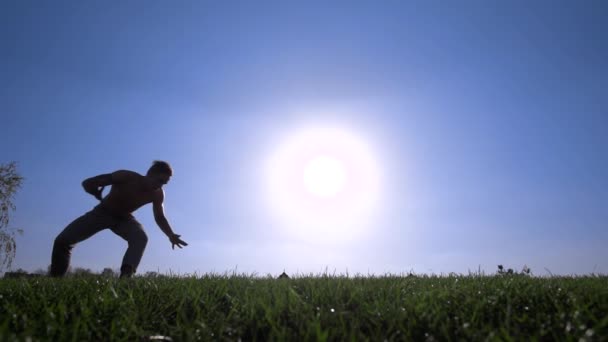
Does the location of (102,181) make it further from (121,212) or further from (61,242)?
(61,242)

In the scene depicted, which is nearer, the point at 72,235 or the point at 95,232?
the point at 72,235

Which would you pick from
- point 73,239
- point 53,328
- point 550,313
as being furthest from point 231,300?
point 73,239

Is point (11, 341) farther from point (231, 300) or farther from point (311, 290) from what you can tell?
point (311, 290)

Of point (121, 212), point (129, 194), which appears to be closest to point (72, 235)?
point (121, 212)

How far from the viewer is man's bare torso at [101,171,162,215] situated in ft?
29.4

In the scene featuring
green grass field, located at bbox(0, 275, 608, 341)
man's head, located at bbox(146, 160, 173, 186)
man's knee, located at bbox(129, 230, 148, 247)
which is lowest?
green grass field, located at bbox(0, 275, 608, 341)

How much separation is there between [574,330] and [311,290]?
2435mm

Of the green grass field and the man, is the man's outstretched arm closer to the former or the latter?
the man

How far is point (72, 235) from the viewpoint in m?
8.75

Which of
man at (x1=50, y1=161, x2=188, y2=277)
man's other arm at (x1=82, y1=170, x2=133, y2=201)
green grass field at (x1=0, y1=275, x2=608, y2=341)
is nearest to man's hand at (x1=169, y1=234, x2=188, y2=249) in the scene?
man at (x1=50, y1=161, x2=188, y2=277)

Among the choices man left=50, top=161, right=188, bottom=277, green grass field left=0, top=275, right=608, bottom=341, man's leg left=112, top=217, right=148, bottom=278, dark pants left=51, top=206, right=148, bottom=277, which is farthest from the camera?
man left=50, top=161, right=188, bottom=277

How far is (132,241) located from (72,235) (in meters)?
1.33

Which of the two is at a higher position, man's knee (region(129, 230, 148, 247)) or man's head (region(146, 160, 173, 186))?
man's head (region(146, 160, 173, 186))

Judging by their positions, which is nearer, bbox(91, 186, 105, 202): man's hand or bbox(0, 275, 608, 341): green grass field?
bbox(0, 275, 608, 341): green grass field
